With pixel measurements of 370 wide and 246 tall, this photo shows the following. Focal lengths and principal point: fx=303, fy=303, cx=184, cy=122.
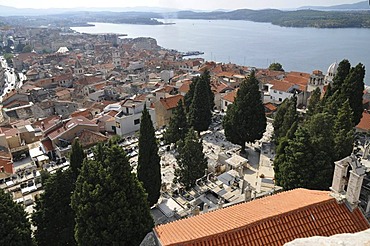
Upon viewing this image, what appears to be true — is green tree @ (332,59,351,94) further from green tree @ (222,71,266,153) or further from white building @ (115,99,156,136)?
white building @ (115,99,156,136)

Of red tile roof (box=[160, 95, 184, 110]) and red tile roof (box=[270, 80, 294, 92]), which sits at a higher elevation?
red tile roof (box=[270, 80, 294, 92])

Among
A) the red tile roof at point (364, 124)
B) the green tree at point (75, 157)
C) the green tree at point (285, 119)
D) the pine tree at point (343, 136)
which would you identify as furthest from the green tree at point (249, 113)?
the green tree at point (75, 157)

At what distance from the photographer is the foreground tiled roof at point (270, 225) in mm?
6418

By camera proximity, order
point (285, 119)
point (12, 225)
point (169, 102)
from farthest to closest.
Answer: point (169, 102)
point (285, 119)
point (12, 225)

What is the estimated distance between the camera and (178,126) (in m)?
21.8

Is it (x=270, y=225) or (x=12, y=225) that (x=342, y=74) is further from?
(x=12, y=225)

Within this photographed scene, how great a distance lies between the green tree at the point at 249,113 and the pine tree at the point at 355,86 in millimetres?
5579

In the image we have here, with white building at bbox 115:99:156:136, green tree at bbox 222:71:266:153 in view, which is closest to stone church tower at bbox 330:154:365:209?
green tree at bbox 222:71:266:153

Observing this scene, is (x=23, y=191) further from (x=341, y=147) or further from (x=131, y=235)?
(x=341, y=147)

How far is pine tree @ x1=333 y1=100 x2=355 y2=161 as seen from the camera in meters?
13.6

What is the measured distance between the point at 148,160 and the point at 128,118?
14.6 metres

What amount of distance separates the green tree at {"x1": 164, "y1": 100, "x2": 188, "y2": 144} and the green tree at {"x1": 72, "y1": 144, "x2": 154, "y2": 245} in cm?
1274

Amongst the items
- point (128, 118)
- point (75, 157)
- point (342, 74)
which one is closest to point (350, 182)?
point (75, 157)

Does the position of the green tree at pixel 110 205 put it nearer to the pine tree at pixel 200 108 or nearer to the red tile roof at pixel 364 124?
the pine tree at pixel 200 108
